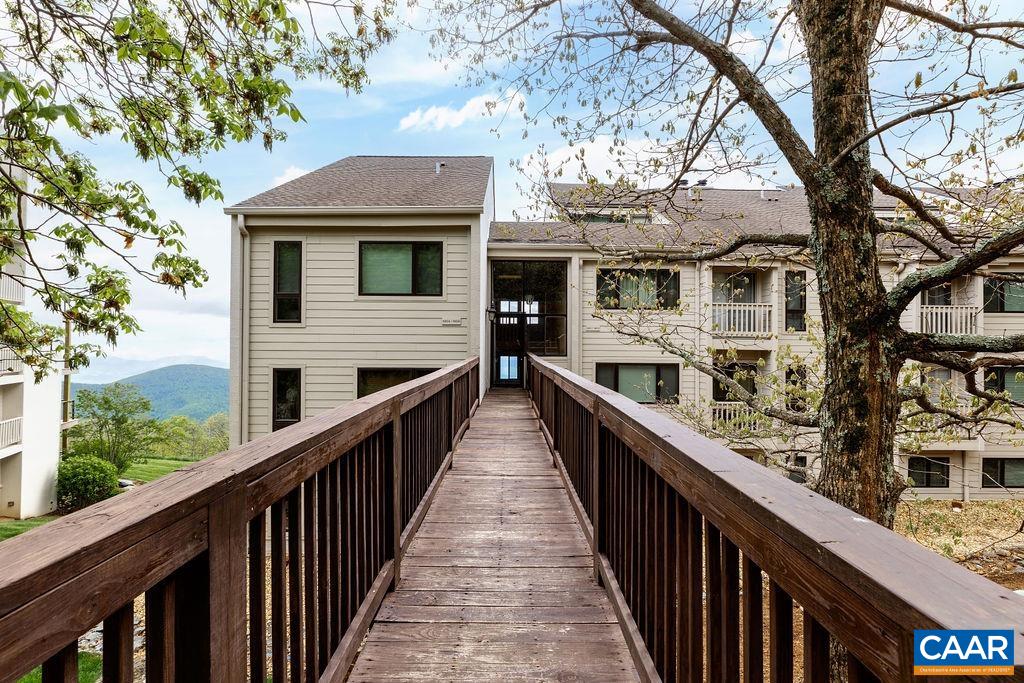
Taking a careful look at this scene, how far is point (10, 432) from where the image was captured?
14438mm

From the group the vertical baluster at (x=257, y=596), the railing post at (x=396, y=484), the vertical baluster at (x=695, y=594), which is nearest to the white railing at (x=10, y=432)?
the railing post at (x=396, y=484)

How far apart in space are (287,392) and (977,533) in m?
15.5

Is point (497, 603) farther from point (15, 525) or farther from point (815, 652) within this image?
point (15, 525)

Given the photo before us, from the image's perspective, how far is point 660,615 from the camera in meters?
1.91

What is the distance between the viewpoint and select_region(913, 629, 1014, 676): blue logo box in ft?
1.86

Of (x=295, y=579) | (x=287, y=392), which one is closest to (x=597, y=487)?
(x=295, y=579)

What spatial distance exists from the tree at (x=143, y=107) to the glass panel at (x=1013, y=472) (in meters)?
19.2

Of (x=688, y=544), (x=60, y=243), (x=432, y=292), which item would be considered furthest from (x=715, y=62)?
(x=432, y=292)

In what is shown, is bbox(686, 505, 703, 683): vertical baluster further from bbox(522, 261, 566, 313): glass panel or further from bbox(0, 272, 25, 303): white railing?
bbox(0, 272, 25, 303): white railing

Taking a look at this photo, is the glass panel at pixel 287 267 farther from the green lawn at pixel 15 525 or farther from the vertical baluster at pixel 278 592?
the vertical baluster at pixel 278 592

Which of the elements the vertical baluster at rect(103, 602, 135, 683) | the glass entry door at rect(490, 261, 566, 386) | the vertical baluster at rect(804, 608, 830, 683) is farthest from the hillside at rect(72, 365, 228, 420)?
the vertical baluster at rect(804, 608, 830, 683)

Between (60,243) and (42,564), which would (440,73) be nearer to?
(60,243)

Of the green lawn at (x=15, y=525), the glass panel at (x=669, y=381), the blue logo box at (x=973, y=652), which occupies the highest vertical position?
the blue logo box at (x=973, y=652)

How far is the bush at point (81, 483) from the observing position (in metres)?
16.0
